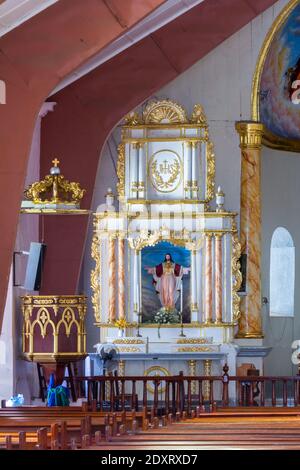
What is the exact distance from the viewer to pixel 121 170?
71.0 feet

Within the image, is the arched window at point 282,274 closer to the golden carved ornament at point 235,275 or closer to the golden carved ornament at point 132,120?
the golden carved ornament at point 235,275

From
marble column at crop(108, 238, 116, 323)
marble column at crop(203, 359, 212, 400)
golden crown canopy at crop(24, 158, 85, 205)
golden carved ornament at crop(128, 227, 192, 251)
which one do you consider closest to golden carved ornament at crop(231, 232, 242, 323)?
golden carved ornament at crop(128, 227, 192, 251)

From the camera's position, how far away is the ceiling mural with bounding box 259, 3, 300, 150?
74.1 ft

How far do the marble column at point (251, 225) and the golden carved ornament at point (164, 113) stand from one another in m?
0.95

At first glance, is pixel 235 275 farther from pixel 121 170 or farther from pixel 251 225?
pixel 121 170

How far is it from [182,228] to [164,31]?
2.97 m

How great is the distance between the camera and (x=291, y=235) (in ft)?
80.0

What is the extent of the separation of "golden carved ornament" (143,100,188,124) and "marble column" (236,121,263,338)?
0.95 m

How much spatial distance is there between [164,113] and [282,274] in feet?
14.6

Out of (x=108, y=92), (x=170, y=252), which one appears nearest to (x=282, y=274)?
(x=170, y=252)

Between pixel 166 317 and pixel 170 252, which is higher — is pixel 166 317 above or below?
below

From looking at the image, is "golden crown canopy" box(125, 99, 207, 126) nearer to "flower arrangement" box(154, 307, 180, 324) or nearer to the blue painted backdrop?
the blue painted backdrop
